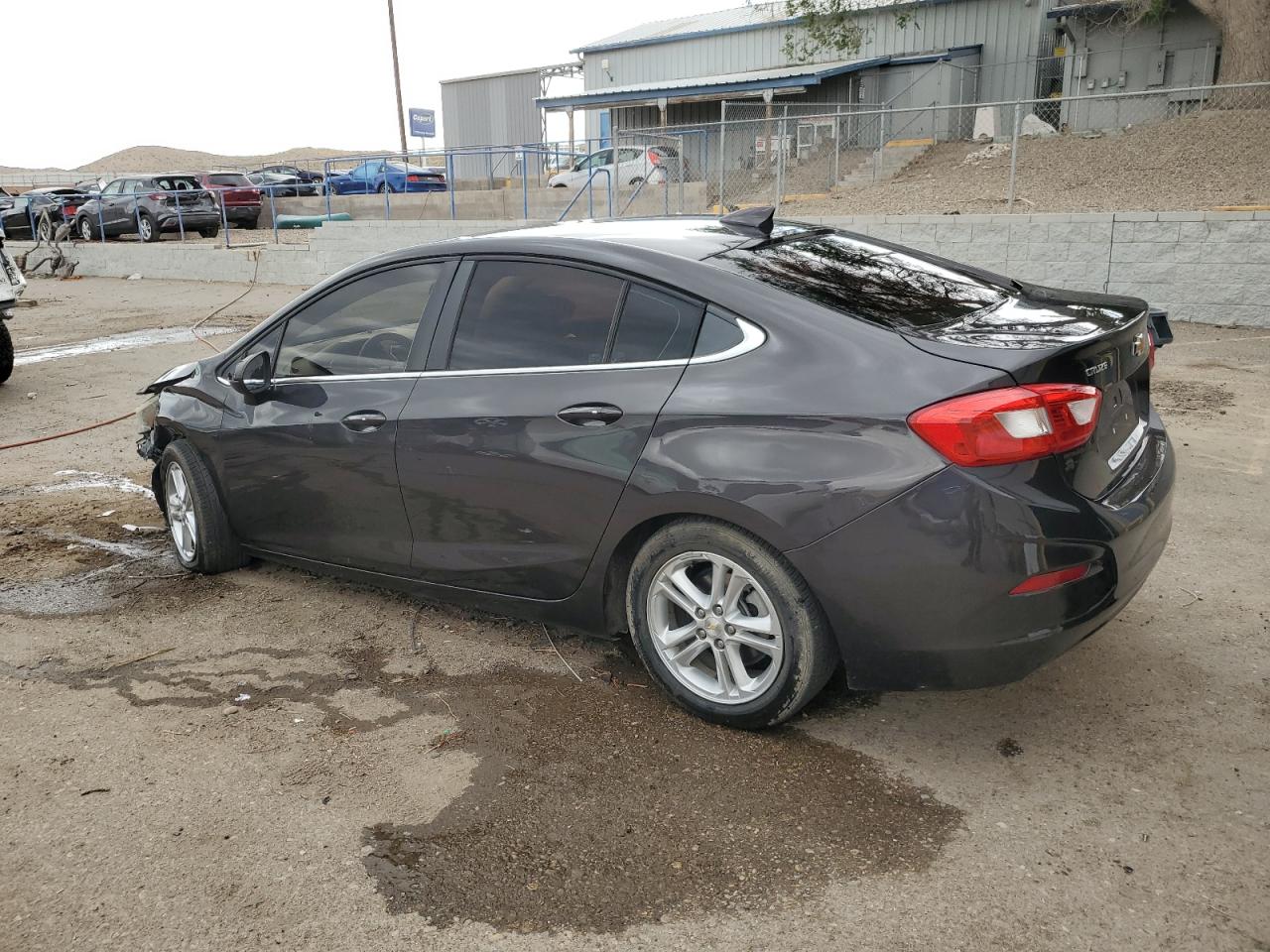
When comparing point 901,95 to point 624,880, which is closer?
point 624,880

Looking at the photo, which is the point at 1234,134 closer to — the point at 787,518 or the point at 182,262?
the point at 787,518

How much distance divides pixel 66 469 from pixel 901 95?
1033 inches

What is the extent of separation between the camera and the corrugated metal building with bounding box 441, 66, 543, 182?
4650cm

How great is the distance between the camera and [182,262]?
2264cm

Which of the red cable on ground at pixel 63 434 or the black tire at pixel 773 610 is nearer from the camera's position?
the black tire at pixel 773 610

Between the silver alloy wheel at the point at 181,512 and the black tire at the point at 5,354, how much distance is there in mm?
6390

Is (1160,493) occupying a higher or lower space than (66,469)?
higher

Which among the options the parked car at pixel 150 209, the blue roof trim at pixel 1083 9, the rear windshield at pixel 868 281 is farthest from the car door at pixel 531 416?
the blue roof trim at pixel 1083 9

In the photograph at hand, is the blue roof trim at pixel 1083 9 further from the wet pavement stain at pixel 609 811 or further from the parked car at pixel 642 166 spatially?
the wet pavement stain at pixel 609 811

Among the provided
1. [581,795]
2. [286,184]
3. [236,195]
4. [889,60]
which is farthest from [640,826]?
[286,184]

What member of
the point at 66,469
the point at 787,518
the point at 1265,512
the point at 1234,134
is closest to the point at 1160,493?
the point at 787,518

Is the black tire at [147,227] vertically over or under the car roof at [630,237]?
under

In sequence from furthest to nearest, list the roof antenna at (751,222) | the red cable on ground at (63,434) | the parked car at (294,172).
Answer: the parked car at (294,172) < the red cable on ground at (63,434) < the roof antenna at (751,222)

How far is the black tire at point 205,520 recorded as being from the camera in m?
4.90
